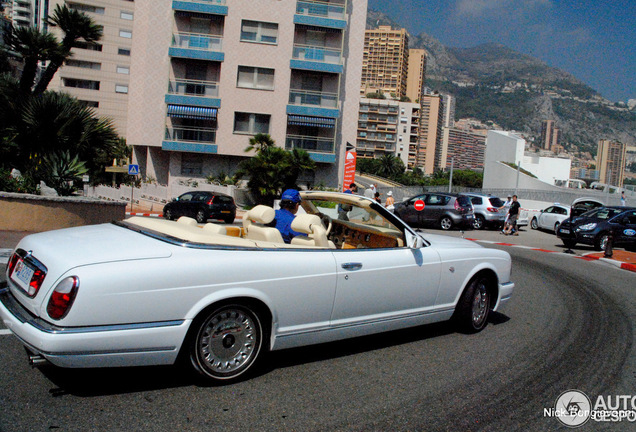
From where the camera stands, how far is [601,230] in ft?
58.5

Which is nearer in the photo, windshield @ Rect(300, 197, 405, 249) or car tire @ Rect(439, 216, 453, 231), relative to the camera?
windshield @ Rect(300, 197, 405, 249)

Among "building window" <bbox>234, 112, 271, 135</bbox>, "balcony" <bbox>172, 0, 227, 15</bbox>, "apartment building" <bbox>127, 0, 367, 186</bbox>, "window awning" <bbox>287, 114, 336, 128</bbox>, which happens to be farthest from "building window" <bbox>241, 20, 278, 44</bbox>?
"window awning" <bbox>287, 114, 336, 128</bbox>

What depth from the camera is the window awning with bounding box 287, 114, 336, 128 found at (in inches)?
1532

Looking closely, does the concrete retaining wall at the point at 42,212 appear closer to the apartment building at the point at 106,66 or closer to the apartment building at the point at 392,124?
the apartment building at the point at 106,66

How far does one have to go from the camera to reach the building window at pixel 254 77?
1521 inches

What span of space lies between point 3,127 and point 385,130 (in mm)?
129505

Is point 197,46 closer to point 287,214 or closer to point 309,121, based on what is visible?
point 309,121

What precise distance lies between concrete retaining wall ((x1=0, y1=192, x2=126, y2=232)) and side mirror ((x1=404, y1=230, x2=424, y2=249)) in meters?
10.2

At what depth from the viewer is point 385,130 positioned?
140 meters

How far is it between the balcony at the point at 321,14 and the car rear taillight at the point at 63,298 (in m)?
38.0

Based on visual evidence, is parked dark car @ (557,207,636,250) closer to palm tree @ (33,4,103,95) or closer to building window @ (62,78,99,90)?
palm tree @ (33,4,103,95)

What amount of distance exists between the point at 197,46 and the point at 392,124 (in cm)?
10678

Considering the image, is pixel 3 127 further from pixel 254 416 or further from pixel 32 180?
pixel 254 416

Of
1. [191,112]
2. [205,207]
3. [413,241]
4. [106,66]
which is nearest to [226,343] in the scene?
[413,241]
